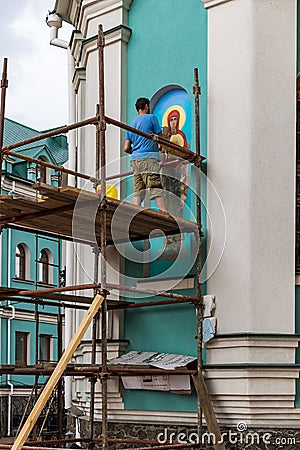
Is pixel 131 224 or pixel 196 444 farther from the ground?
pixel 131 224

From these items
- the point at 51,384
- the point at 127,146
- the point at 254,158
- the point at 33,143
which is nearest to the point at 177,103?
the point at 127,146

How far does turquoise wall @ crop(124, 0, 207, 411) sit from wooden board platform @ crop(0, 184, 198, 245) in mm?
660

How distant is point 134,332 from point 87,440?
1341 mm

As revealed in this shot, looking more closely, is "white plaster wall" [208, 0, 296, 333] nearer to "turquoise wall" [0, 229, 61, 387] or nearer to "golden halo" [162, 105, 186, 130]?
"golden halo" [162, 105, 186, 130]

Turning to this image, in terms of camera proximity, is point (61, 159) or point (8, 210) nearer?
point (8, 210)

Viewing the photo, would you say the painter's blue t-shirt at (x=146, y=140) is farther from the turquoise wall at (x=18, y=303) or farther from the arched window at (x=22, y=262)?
the arched window at (x=22, y=262)

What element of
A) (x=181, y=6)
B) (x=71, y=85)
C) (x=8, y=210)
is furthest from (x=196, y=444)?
(x=71, y=85)

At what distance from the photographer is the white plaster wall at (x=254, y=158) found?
374 inches

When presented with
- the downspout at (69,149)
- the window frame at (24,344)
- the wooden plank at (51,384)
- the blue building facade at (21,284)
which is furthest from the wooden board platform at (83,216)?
the window frame at (24,344)

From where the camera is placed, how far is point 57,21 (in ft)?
45.3

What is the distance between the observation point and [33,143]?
31422 millimetres

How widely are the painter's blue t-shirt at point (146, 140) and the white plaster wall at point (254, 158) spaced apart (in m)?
0.62

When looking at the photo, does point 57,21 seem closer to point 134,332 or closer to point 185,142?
point 185,142

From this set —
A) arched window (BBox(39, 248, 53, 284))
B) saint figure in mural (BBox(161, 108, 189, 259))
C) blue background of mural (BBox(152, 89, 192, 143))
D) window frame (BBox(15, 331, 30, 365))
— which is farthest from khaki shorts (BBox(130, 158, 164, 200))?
arched window (BBox(39, 248, 53, 284))
